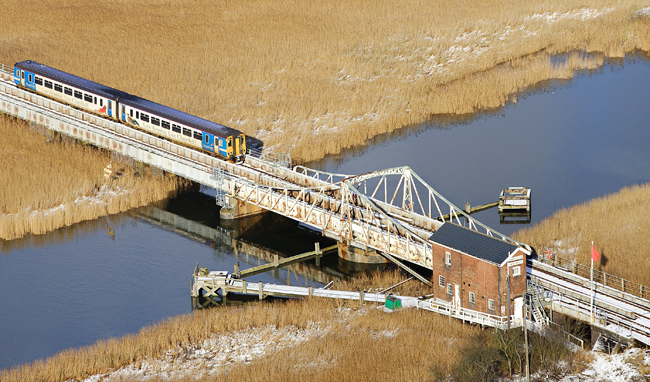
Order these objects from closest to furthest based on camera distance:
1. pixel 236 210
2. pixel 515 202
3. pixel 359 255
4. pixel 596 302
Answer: pixel 596 302, pixel 359 255, pixel 515 202, pixel 236 210

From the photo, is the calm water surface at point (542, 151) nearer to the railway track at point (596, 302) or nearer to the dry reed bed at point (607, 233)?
the dry reed bed at point (607, 233)

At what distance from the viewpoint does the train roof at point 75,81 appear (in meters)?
94.1

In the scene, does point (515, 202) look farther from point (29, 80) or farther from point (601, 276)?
point (29, 80)

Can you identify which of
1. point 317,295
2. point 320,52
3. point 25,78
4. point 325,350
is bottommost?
point 325,350

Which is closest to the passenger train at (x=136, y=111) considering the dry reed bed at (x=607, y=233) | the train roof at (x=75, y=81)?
the train roof at (x=75, y=81)

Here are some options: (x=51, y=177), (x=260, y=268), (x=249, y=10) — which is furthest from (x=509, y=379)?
(x=249, y=10)

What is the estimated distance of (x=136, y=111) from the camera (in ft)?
300

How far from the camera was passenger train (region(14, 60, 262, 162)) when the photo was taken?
84.8m

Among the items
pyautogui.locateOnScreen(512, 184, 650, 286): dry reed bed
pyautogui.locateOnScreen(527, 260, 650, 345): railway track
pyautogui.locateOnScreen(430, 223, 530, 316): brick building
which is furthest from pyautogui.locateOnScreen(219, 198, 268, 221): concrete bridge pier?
pyautogui.locateOnScreen(527, 260, 650, 345): railway track

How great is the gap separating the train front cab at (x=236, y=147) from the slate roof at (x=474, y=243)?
27.6 meters

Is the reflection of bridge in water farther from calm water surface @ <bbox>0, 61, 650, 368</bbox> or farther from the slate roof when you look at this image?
the slate roof

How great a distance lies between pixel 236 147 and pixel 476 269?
1247 inches

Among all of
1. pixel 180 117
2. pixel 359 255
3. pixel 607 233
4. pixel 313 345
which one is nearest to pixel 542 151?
pixel 607 233

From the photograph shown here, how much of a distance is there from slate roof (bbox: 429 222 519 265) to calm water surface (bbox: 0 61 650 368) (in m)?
15.4
